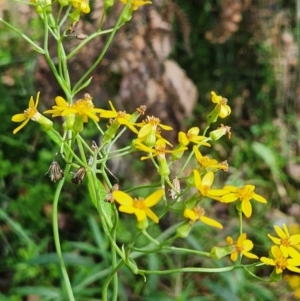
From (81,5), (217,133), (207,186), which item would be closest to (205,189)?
(207,186)

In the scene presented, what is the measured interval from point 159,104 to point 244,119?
2.83 ft

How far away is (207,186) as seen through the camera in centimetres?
87

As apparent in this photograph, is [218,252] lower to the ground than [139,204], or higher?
lower

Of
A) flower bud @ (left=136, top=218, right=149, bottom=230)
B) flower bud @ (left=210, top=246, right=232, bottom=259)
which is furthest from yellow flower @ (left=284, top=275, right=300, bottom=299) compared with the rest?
flower bud @ (left=136, top=218, right=149, bottom=230)

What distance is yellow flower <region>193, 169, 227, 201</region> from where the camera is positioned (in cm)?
86

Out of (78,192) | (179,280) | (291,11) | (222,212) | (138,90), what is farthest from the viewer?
(291,11)

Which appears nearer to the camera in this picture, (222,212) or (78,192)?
(78,192)

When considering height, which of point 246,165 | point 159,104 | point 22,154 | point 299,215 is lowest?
point 299,215

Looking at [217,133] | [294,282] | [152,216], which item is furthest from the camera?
[294,282]

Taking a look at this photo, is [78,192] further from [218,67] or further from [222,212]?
[218,67]

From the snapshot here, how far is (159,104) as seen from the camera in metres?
2.35

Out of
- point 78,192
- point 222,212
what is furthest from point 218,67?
point 78,192

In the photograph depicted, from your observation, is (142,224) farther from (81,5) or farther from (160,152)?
(81,5)

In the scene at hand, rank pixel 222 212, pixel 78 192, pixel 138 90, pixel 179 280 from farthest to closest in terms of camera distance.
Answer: pixel 222 212 → pixel 78 192 → pixel 138 90 → pixel 179 280
